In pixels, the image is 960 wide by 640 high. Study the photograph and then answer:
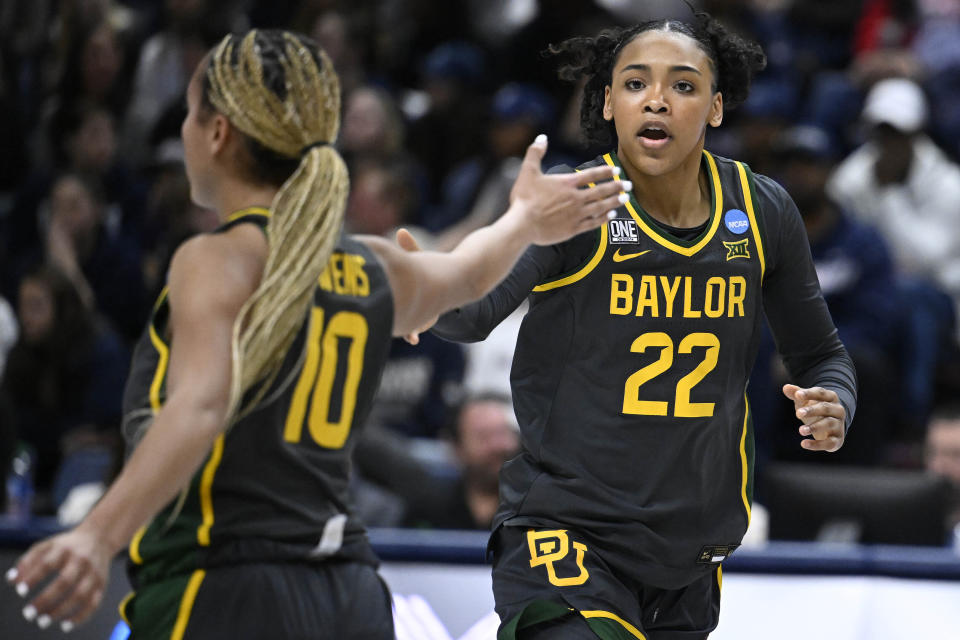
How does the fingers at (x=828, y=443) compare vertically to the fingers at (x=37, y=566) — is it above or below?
above

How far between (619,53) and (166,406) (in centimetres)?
171

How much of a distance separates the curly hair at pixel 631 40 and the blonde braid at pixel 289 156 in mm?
1156

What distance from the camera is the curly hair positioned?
3779mm

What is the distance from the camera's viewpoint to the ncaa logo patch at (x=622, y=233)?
3594 millimetres

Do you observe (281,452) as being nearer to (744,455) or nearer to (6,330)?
(744,455)

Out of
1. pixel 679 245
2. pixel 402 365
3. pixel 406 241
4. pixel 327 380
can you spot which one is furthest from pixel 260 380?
pixel 402 365

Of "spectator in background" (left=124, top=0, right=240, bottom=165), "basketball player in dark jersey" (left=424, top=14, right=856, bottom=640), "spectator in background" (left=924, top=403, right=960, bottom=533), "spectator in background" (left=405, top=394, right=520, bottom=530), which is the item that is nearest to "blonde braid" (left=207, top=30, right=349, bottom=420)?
"basketball player in dark jersey" (left=424, top=14, right=856, bottom=640)

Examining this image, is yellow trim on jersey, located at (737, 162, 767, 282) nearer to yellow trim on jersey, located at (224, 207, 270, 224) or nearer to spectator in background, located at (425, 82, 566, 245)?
yellow trim on jersey, located at (224, 207, 270, 224)

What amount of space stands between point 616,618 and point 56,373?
471 cm

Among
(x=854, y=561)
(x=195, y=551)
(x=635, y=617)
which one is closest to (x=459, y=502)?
(x=854, y=561)

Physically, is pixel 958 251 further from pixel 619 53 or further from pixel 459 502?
pixel 619 53

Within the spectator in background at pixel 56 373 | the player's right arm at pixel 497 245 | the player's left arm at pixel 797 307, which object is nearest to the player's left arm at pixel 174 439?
the player's right arm at pixel 497 245

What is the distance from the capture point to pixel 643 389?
357cm

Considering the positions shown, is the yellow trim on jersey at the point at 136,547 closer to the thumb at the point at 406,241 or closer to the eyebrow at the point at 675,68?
the thumb at the point at 406,241
